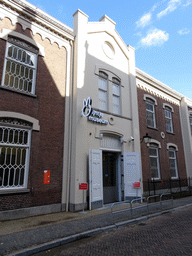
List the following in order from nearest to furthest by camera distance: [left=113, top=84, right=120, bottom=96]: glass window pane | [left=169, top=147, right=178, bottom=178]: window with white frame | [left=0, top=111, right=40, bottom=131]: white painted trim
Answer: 1. [left=0, top=111, right=40, bottom=131]: white painted trim
2. [left=113, top=84, right=120, bottom=96]: glass window pane
3. [left=169, top=147, right=178, bottom=178]: window with white frame

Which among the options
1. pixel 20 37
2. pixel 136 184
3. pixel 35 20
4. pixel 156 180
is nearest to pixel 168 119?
pixel 156 180

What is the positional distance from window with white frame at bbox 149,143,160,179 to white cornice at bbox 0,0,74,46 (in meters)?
9.44

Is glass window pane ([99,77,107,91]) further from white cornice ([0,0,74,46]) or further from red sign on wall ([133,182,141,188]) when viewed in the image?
red sign on wall ([133,182,141,188])

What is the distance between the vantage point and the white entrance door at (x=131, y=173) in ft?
35.5

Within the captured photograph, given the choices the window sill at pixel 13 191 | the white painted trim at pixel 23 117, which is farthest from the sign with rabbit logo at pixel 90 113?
the window sill at pixel 13 191

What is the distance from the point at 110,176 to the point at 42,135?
15.9ft

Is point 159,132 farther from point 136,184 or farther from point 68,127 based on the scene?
point 68,127

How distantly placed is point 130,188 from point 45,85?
7.20 meters

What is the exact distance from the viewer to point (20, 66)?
8.80 meters

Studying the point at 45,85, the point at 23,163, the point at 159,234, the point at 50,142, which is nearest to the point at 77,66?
the point at 45,85

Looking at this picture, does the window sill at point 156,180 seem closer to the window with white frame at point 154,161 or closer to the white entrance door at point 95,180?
the window with white frame at point 154,161

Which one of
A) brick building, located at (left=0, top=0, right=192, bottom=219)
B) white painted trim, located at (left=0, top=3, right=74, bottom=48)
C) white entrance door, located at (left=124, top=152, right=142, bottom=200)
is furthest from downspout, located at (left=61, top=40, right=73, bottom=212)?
white entrance door, located at (left=124, top=152, right=142, bottom=200)

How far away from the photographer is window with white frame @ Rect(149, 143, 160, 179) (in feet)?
46.3

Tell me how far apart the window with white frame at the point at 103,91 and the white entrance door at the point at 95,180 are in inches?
118
